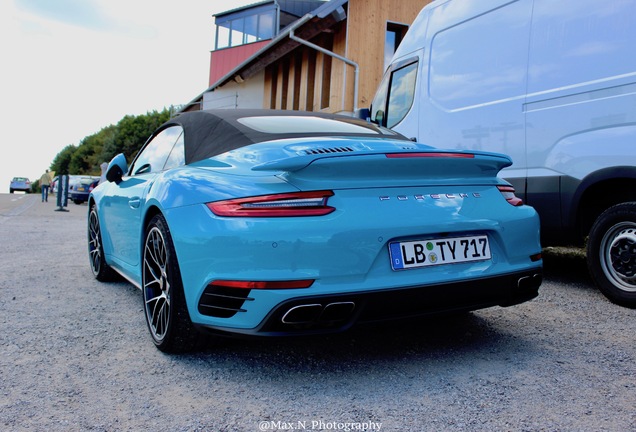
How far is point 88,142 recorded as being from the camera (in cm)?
9600

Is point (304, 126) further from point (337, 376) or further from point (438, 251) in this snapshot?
point (337, 376)

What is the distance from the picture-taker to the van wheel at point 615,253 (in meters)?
3.80

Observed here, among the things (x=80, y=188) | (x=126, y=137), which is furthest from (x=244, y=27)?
(x=126, y=137)

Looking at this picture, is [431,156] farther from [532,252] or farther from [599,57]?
[599,57]

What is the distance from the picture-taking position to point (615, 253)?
3.92 m

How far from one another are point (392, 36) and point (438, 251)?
1563 cm

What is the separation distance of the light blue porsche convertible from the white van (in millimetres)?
1370

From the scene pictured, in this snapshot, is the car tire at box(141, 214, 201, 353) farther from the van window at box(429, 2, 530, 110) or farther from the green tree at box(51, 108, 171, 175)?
the green tree at box(51, 108, 171, 175)

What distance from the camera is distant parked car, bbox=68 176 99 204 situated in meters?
27.0

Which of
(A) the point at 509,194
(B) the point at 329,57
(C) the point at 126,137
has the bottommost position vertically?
(A) the point at 509,194

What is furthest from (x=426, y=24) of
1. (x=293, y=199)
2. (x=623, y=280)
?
(x=293, y=199)

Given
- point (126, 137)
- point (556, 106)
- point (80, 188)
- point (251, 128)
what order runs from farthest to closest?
point (126, 137)
point (80, 188)
point (556, 106)
point (251, 128)

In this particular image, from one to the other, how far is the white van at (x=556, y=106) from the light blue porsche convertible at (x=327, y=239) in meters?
1.37

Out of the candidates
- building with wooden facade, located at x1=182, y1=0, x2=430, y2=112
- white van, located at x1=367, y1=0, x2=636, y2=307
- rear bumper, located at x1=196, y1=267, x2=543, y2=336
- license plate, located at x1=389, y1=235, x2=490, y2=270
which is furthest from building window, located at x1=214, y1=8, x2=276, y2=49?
rear bumper, located at x1=196, y1=267, x2=543, y2=336
